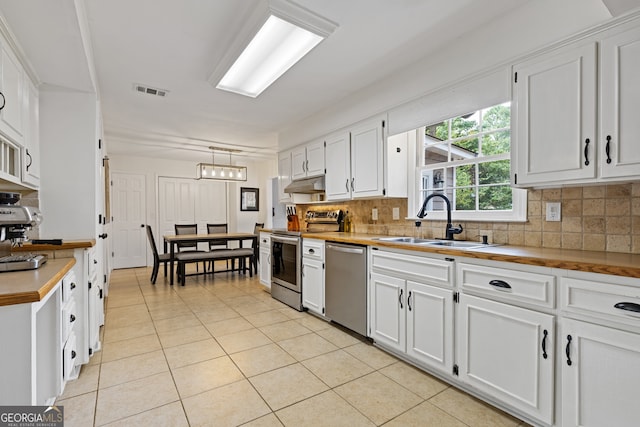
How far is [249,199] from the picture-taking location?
773 centimetres

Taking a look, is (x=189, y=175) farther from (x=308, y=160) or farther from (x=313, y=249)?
(x=313, y=249)

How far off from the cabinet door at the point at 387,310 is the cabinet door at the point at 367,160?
935 mm

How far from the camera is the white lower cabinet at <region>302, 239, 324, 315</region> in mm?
3191

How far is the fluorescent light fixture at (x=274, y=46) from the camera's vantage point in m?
1.90

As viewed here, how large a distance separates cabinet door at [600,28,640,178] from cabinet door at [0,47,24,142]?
126 inches

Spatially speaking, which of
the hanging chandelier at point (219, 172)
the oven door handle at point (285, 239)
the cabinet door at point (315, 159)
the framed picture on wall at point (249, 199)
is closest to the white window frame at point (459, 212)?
the cabinet door at point (315, 159)

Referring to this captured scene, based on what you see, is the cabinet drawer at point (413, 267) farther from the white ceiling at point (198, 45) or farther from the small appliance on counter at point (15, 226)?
the small appliance on counter at point (15, 226)

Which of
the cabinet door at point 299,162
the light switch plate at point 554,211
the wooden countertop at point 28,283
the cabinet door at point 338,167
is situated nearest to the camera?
the wooden countertop at point 28,283

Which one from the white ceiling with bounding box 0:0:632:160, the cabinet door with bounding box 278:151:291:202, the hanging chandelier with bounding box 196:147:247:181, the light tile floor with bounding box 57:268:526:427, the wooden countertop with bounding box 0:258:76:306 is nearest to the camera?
the wooden countertop with bounding box 0:258:76:306

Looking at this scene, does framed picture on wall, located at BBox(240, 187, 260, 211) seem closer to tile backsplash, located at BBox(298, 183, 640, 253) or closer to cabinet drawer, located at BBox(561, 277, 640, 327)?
tile backsplash, located at BBox(298, 183, 640, 253)

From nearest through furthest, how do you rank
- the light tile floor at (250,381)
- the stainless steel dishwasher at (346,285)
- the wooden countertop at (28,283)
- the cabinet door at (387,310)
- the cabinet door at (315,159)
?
the wooden countertop at (28,283) < the light tile floor at (250,381) < the cabinet door at (387,310) < the stainless steel dishwasher at (346,285) < the cabinet door at (315,159)

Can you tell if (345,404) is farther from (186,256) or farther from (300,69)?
(186,256)

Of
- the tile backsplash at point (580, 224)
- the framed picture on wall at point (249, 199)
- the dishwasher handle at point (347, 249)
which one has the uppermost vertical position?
the framed picture on wall at point (249, 199)

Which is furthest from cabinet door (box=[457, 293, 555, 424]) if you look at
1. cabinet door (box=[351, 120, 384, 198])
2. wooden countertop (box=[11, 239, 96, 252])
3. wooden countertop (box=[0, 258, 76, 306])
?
wooden countertop (box=[11, 239, 96, 252])
